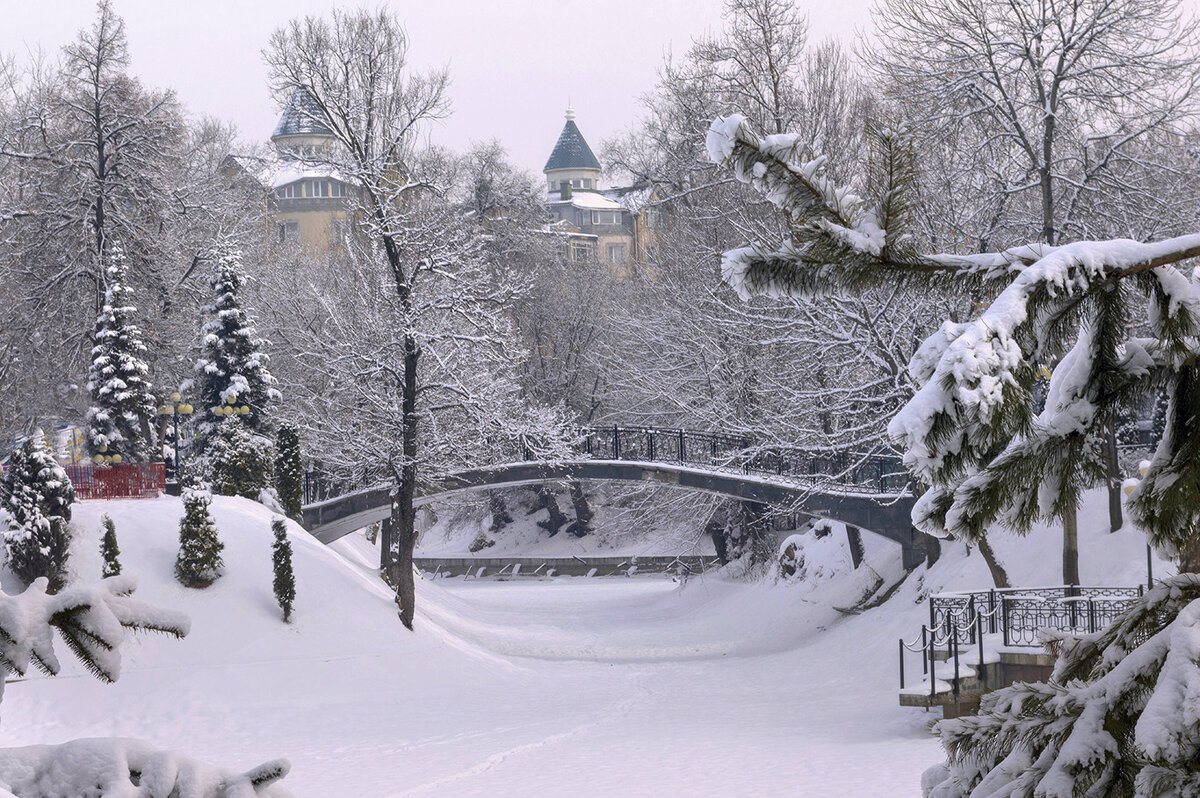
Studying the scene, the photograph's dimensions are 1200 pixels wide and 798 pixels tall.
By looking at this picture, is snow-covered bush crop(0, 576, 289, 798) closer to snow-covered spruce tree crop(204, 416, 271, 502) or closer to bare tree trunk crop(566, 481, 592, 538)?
snow-covered spruce tree crop(204, 416, 271, 502)

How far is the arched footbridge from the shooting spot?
25.2 meters

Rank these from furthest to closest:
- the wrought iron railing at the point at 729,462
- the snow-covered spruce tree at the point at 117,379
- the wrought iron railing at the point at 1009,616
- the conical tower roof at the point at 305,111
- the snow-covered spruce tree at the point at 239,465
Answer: the snow-covered spruce tree at the point at 117,379 → the snow-covered spruce tree at the point at 239,465 → the conical tower roof at the point at 305,111 → the wrought iron railing at the point at 729,462 → the wrought iron railing at the point at 1009,616

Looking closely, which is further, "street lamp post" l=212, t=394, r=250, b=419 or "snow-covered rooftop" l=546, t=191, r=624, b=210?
"snow-covered rooftop" l=546, t=191, r=624, b=210

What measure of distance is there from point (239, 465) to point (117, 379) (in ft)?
14.3

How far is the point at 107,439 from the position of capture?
94.1 feet

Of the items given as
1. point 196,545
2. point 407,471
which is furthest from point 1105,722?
point 407,471

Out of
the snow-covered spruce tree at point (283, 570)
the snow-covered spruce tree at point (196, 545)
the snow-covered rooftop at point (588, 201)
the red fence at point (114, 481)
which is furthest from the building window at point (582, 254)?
the snow-covered spruce tree at point (196, 545)

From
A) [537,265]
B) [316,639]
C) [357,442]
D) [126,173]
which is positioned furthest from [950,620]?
[537,265]

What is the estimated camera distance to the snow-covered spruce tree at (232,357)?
3102cm

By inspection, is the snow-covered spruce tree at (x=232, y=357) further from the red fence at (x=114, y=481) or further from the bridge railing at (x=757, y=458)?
the bridge railing at (x=757, y=458)

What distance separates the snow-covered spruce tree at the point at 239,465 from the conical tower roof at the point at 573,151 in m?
76.4

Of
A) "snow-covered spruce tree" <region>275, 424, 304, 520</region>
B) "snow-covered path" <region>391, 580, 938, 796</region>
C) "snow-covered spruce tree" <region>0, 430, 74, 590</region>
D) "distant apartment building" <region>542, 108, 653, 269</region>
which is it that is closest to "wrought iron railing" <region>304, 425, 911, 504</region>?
"snow-covered spruce tree" <region>275, 424, 304, 520</region>

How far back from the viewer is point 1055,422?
2889 millimetres

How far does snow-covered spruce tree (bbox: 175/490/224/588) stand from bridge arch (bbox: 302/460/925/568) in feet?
23.7
